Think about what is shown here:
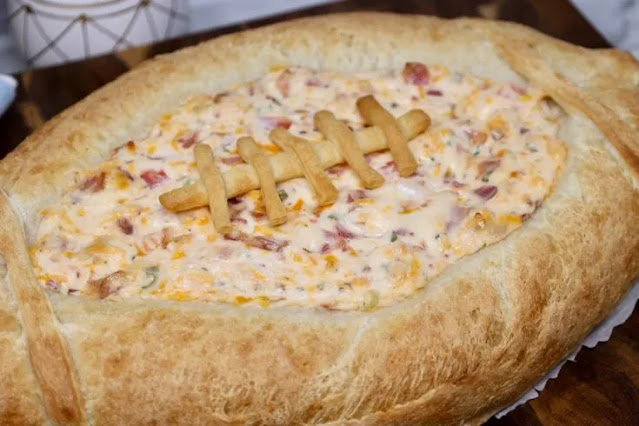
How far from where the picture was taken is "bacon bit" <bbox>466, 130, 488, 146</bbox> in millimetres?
3283

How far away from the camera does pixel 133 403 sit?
254cm

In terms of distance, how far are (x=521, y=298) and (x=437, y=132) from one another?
71cm

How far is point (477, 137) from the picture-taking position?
10.8 ft

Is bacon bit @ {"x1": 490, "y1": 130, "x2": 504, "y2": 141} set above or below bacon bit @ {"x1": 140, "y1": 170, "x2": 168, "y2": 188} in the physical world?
above

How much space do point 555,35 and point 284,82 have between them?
5.16 ft

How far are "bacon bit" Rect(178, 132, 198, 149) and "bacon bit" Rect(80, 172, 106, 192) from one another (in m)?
0.29

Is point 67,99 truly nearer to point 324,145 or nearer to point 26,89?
point 26,89

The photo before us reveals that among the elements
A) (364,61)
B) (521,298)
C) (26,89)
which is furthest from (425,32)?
(26,89)

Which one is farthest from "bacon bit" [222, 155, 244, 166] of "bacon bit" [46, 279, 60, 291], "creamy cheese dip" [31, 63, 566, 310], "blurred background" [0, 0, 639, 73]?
"blurred background" [0, 0, 639, 73]

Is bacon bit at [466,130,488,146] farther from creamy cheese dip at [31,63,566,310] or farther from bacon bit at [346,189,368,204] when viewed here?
bacon bit at [346,189,368,204]

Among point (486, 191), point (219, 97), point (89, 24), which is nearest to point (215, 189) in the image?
point (219, 97)

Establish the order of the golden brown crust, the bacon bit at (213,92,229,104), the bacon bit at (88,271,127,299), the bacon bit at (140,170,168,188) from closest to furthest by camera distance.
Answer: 1. the golden brown crust
2. the bacon bit at (88,271,127,299)
3. the bacon bit at (140,170,168,188)
4. the bacon bit at (213,92,229,104)

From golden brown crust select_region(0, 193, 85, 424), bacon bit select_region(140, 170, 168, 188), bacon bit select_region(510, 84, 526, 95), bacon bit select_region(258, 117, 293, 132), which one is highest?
bacon bit select_region(510, 84, 526, 95)

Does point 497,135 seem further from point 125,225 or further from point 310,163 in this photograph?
Answer: point 125,225
